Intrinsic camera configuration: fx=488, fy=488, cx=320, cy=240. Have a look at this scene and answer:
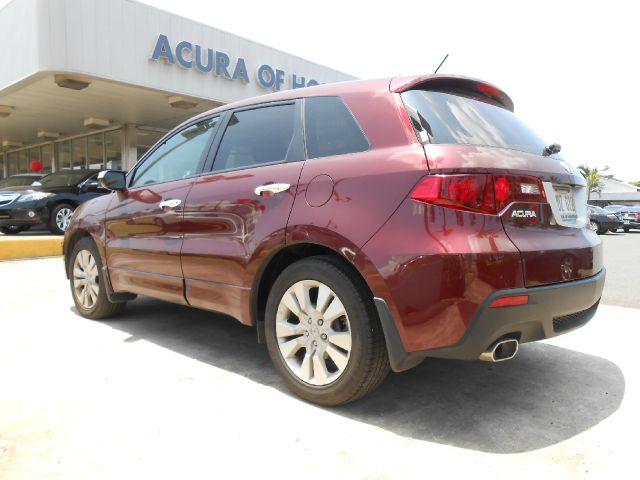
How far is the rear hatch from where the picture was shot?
2150 mm

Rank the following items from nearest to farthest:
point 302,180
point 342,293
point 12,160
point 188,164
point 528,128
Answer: point 342,293
point 302,180
point 528,128
point 188,164
point 12,160

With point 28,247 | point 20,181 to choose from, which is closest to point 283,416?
point 28,247

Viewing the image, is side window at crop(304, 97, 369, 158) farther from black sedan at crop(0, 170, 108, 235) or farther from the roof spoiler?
black sedan at crop(0, 170, 108, 235)

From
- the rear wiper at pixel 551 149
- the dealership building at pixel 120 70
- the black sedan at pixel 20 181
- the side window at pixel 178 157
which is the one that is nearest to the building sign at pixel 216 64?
the dealership building at pixel 120 70

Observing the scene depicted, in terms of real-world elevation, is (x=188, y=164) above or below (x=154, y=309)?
above

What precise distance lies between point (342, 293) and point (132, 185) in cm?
251

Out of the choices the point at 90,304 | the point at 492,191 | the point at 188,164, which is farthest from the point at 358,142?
the point at 90,304

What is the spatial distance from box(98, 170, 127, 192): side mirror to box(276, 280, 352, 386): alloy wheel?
215 cm

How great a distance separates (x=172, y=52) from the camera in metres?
12.0

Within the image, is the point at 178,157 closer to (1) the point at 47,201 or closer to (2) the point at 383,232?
(2) the point at 383,232

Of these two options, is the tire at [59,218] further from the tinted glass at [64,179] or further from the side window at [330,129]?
the side window at [330,129]

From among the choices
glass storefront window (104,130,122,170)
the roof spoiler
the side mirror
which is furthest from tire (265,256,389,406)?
glass storefront window (104,130,122,170)

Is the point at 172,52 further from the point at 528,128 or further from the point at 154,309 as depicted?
the point at 528,128

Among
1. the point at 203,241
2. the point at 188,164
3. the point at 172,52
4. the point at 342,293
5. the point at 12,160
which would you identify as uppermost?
the point at 172,52
